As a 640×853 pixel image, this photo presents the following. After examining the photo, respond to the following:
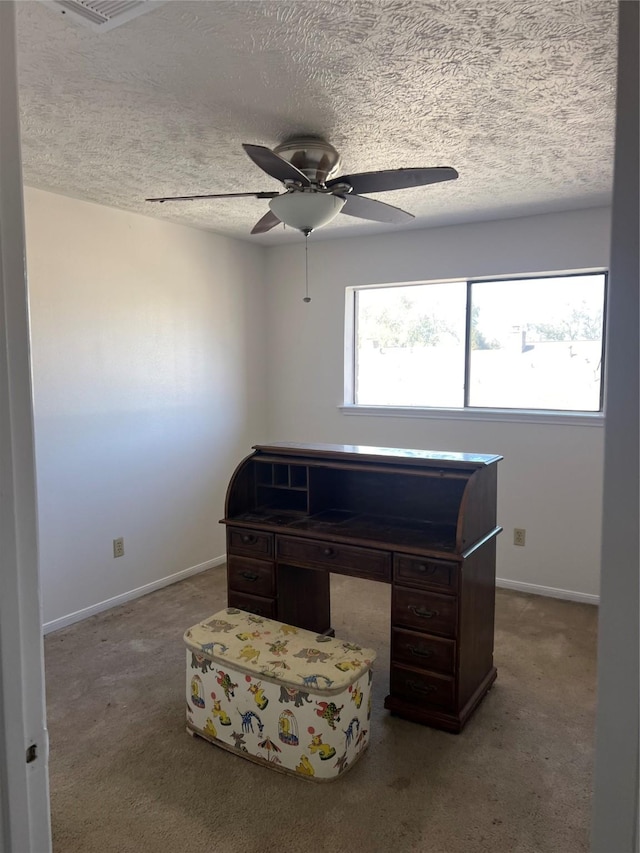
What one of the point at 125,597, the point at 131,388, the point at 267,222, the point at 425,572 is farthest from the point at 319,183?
the point at 125,597

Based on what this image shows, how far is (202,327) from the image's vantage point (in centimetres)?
445

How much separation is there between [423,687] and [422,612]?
340mm

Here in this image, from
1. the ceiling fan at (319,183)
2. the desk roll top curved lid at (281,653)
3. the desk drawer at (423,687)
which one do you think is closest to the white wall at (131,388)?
the ceiling fan at (319,183)

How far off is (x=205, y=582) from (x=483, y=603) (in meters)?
2.27

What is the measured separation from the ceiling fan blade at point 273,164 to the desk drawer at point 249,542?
162 centimetres

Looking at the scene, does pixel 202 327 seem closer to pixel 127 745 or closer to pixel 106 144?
pixel 106 144

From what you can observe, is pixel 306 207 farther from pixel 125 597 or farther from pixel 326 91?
pixel 125 597

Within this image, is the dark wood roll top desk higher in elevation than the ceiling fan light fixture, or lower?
lower

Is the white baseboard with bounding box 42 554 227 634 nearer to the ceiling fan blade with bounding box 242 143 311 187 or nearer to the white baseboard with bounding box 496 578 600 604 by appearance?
the white baseboard with bounding box 496 578 600 604

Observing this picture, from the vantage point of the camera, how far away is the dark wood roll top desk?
8.14 ft

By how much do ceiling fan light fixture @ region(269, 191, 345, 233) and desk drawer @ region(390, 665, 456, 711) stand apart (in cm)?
196

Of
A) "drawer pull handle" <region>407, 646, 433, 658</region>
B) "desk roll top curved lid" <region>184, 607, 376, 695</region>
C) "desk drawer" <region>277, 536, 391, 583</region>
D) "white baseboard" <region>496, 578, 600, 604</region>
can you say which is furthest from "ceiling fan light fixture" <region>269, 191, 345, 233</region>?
"white baseboard" <region>496, 578, 600, 604</region>

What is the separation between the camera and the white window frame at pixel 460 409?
3.83 meters

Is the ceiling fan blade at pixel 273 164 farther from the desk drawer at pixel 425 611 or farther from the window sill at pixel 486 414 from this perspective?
the window sill at pixel 486 414
